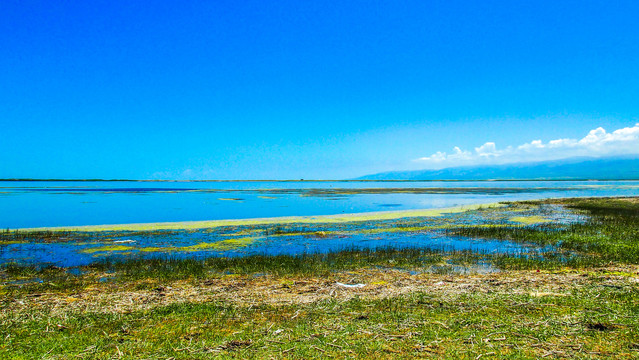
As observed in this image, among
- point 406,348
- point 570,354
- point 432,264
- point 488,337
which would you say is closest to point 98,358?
point 406,348

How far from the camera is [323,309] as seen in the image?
834 centimetres

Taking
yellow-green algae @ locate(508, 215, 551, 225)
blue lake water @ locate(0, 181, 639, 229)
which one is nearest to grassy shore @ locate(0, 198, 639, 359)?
yellow-green algae @ locate(508, 215, 551, 225)

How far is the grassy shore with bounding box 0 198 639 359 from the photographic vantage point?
6230 millimetres

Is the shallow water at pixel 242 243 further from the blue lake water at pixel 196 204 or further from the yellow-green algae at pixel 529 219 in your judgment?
the blue lake water at pixel 196 204

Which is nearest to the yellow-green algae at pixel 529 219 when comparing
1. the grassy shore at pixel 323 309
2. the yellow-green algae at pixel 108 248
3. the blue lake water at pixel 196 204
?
the grassy shore at pixel 323 309

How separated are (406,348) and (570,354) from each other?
2454 millimetres

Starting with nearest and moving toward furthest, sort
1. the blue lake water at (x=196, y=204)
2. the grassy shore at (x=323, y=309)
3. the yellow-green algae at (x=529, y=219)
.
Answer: the grassy shore at (x=323, y=309) → the yellow-green algae at (x=529, y=219) → the blue lake water at (x=196, y=204)

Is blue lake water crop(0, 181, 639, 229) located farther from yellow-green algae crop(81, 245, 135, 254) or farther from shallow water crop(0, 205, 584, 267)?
yellow-green algae crop(81, 245, 135, 254)

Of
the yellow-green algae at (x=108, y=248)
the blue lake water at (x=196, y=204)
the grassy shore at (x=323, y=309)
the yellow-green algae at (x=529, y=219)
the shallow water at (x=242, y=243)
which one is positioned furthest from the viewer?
the blue lake water at (x=196, y=204)

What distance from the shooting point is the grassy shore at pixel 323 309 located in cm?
623

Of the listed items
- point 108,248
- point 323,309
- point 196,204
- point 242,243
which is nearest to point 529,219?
point 242,243

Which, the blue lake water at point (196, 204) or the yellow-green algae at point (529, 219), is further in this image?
the blue lake water at point (196, 204)

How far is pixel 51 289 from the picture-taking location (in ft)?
34.5

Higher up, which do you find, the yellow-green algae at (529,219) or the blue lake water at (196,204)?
the blue lake water at (196,204)
